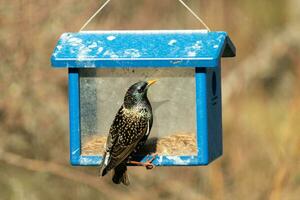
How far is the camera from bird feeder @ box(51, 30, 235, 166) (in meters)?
7.91

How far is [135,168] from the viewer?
10.5m

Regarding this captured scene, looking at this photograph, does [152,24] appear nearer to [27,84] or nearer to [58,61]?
[27,84]

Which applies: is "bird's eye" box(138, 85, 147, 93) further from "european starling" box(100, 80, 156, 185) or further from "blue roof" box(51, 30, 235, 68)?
"blue roof" box(51, 30, 235, 68)

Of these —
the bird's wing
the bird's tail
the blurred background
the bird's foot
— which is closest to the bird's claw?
the bird's foot

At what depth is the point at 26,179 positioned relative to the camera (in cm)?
1076

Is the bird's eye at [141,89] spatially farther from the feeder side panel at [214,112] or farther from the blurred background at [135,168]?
the blurred background at [135,168]

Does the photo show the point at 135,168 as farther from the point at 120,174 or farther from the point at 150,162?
the point at 150,162

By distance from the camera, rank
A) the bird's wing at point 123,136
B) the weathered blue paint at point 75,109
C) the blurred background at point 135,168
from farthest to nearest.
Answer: the blurred background at point 135,168 < the weathered blue paint at point 75,109 < the bird's wing at point 123,136

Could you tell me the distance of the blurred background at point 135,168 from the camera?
34.1ft

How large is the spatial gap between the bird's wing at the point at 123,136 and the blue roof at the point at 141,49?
32 cm

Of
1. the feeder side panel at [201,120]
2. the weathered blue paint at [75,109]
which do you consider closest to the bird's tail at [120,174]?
the weathered blue paint at [75,109]

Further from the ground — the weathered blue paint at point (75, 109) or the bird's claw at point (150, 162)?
the weathered blue paint at point (75, 109)

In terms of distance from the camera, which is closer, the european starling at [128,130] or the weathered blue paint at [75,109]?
the european starling at [128,130]

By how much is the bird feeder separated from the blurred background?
7.24 ft
